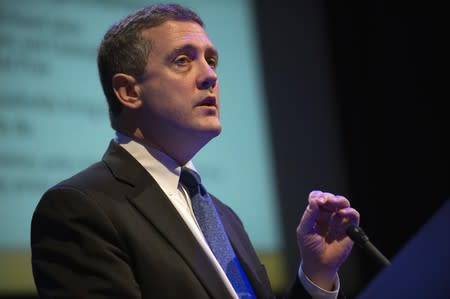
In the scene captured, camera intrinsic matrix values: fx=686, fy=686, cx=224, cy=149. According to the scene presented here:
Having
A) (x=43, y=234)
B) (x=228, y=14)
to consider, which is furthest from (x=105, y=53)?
(x=228, y=14)

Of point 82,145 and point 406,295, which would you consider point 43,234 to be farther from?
point 82,145

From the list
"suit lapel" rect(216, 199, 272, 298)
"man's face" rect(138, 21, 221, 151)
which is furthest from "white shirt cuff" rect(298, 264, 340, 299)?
"man's face" rect(138, 21, 221, 151)

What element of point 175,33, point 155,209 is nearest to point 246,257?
point 155,209

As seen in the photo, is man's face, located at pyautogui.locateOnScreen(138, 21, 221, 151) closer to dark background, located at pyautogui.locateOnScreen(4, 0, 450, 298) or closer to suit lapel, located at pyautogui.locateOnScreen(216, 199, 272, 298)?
suit lapel, located at pyautogui.locateOnScreen(216, 199, 272, 298)

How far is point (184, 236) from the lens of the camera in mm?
1956

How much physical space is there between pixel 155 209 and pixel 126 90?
1.63 ft

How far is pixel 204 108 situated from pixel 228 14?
224 centimetres

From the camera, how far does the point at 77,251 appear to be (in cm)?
181

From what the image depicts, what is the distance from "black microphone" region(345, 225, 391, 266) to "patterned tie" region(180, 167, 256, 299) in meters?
0.39

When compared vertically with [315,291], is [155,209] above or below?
above

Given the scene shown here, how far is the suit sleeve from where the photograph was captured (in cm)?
176

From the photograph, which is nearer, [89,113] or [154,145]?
[154,145]

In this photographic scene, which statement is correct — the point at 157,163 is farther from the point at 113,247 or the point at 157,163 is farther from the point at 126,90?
the point at 113,247

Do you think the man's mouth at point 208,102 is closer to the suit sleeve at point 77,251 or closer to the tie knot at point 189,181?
the tie knot at point 189,181
